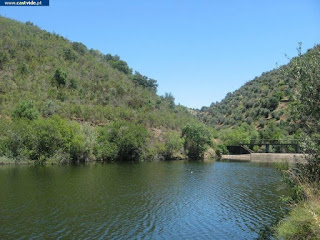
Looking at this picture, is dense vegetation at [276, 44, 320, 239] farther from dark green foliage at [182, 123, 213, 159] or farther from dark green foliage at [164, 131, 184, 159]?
dark green foliage at [182, 123, 213, 159]

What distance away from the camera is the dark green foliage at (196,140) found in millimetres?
89812

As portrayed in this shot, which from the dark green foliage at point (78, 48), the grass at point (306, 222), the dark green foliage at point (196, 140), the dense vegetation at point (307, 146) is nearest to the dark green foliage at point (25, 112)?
the dark green foliage at point (196, 140)

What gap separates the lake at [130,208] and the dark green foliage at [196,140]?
46.9 m

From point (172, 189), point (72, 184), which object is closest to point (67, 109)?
point (72, 184)

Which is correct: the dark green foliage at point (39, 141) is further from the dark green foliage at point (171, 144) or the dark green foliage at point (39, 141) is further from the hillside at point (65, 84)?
the dark green foliage at point (171, 144)

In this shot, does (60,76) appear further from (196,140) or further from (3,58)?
(196,140)

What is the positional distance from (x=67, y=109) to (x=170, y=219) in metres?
64.3

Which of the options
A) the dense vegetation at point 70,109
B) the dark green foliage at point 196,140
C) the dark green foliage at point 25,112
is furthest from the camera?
the dark green foliage at point 196,140

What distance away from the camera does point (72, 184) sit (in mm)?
37375

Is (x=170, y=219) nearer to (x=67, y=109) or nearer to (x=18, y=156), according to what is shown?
(x=18, y=156)

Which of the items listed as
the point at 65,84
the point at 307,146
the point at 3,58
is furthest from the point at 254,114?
the point at 307,146

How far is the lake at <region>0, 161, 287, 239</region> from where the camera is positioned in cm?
2058

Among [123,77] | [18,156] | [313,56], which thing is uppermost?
[123,77]

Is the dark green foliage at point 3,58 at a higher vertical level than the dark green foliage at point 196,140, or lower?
higher
